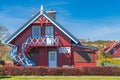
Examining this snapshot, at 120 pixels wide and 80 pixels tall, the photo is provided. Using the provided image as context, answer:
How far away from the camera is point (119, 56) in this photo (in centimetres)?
8231

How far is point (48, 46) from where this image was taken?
121ft

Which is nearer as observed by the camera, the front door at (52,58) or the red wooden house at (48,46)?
the red wooden house at (48,46)

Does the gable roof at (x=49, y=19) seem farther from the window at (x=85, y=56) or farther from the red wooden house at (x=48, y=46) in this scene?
the window at (x=85, y=56)

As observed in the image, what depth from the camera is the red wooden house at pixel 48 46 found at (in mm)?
37094

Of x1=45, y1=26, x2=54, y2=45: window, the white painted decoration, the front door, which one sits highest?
x1=45, y1=26, x2=54, y2=45: window

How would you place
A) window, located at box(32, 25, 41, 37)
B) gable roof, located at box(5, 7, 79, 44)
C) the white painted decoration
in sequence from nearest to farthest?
gable roof, located at box(5, 7, 79, 44) < the white painted decoration < window, located at box(32, 25, 41, 37)

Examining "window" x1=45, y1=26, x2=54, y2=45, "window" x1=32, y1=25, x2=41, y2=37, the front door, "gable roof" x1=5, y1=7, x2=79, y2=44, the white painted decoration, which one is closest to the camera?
"window" x1=45, y1=26, x2=54, y2=45

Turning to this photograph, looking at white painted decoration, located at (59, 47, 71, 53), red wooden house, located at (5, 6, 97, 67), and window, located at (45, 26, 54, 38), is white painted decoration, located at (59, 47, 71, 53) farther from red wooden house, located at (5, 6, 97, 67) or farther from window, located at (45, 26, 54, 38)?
window, located at (45, 26, 54, 38)

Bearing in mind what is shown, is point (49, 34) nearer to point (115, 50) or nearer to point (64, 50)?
point (64, 50)

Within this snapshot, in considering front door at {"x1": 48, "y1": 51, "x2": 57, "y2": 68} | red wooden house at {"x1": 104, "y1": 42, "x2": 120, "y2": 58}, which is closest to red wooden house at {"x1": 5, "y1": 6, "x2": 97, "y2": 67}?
front door at {"x1": 48, "y1": 51, "x2": 57, "y2": 68}

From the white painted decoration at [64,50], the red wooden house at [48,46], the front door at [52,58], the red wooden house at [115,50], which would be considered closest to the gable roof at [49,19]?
the red wooden house at [48,46]

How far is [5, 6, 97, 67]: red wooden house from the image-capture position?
122 ft

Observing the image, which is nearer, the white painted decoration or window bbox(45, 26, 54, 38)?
the white painted decoration

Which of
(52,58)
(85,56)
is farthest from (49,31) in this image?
(85,56)
